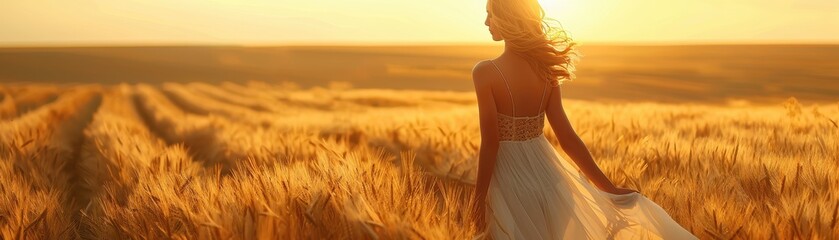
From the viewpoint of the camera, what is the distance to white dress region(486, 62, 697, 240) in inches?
92.4

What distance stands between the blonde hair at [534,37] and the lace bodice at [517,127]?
156mm

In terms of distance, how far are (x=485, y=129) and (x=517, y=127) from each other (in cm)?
16

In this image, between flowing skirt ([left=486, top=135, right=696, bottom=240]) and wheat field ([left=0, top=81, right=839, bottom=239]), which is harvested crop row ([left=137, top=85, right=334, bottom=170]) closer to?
wheat field ([left=0, top=81, right=839, bottom=239])

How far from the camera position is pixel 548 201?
2398 mm

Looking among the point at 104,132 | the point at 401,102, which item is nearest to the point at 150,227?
the point at 104,132

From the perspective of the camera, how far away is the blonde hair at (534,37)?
7.32 feet

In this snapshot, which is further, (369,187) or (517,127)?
(517,127)

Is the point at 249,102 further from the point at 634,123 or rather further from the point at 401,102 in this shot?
the point at 634,123

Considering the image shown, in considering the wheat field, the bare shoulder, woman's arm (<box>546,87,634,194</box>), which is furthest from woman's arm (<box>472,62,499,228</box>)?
woman's arm (<box>546,87,634,194</box>)

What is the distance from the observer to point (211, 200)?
1.94 m

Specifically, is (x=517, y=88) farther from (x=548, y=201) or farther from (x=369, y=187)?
(x=369, y=187)

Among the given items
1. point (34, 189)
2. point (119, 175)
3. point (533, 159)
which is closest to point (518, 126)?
point (533, 159)

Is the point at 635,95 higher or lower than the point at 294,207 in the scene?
lower

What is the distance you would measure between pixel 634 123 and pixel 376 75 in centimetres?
4778
